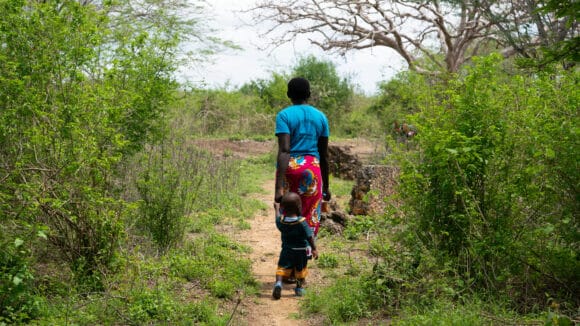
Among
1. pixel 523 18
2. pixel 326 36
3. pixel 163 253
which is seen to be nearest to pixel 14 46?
pixel 163 253

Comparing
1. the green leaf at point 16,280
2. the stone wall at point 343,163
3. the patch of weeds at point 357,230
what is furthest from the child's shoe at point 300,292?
the stone wall at point 343,163

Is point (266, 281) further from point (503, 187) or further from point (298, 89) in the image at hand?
point (503, 187)

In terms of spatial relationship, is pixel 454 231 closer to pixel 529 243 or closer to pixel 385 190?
pixel 529 243

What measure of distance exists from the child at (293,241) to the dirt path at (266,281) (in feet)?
0.48

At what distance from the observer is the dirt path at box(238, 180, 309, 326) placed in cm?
475

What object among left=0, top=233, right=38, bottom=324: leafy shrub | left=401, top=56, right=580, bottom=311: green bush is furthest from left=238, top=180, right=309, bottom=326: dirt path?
left=0, top=233, right=38, bottom=324: leafy shrub

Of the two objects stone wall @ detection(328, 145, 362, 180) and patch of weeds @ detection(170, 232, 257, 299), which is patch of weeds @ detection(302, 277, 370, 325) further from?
stone wall @ detection(328, 145, 362, 180)

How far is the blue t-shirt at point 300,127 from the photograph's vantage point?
5082 mm

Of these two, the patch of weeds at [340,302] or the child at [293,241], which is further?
the child at [293,241]

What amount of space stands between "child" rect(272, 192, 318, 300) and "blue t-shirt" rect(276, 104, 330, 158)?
16.6 inches

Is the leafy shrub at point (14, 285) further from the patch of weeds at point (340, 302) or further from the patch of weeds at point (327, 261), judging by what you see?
the patch of weeds at point (327, 261)

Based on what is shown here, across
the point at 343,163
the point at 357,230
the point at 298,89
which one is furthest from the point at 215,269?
the point at 343,163

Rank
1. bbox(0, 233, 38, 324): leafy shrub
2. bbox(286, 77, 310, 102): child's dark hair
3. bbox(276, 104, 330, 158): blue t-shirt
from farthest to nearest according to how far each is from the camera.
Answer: bbox(286, 77, 310, 102): child's dark hair, bbox(276, 104, 330, 158): blue t-shirt, bbox(0, 233, 38, 324): leafy shrub

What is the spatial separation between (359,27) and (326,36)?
4.10 ft
